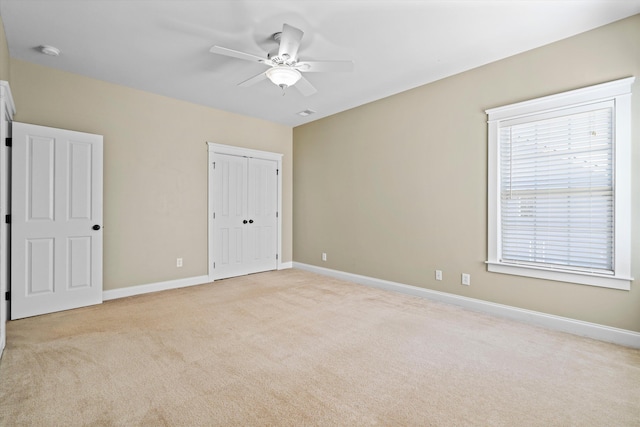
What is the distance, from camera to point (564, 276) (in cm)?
307

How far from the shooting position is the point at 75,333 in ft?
9.78

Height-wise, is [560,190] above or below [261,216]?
above

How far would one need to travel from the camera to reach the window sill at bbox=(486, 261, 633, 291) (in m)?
2.77

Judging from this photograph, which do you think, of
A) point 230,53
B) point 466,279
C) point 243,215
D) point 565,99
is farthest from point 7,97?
point 565,99

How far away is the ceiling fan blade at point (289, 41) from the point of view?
259cm

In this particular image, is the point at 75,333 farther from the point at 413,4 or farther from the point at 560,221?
the point at 560,221

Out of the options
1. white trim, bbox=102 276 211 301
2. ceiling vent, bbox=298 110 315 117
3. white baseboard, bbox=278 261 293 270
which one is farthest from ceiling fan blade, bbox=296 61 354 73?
white baseboard, bbox=278 261 293 270

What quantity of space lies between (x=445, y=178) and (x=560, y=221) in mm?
1301

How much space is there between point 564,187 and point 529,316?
1375 millimetres

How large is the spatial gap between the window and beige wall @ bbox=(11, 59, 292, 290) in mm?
4169

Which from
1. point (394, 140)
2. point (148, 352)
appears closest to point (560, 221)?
point (394, 140)

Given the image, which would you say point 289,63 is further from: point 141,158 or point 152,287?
point 152,287

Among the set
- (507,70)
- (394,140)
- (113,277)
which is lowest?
(113,277)

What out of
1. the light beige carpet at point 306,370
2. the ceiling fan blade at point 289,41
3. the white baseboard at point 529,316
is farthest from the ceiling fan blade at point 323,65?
the white baseboard at point 529,316
